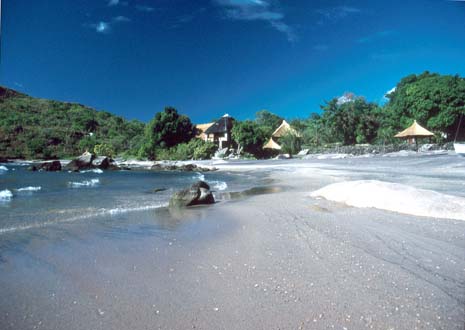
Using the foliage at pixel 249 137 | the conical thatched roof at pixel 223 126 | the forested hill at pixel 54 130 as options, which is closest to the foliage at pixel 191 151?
the conical thatched roof at pixel 223 126

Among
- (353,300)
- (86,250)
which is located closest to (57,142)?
(86,250)

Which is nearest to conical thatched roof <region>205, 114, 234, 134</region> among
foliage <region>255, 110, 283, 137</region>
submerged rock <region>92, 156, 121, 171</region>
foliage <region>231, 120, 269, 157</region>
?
foliage <region>231, 120, 269, 157</region>

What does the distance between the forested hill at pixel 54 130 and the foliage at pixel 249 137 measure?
1189 cm

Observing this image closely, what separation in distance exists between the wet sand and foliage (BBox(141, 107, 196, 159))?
934 inches

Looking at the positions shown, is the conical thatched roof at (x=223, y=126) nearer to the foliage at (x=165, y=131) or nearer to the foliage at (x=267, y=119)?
the foliage at (x=165, y=131)

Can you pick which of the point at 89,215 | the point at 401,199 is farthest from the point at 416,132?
the point at 89,215

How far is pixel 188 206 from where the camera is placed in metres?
4.65

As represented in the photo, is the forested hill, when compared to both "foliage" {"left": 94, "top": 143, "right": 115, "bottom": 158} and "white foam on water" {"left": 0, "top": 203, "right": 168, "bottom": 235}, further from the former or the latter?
"white foam on water" {"left": 0, "top": 203, "right": 168, "bottom": 235}

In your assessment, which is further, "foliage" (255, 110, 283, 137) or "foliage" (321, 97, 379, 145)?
"foliage" (255, 110, 283, 137)

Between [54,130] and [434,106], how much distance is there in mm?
36524

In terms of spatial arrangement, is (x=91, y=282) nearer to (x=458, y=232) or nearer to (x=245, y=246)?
(x=245, y=246)

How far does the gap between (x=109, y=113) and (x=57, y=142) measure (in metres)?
23.1

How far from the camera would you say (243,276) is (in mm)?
1740

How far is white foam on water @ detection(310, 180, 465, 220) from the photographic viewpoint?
3.03 metres
